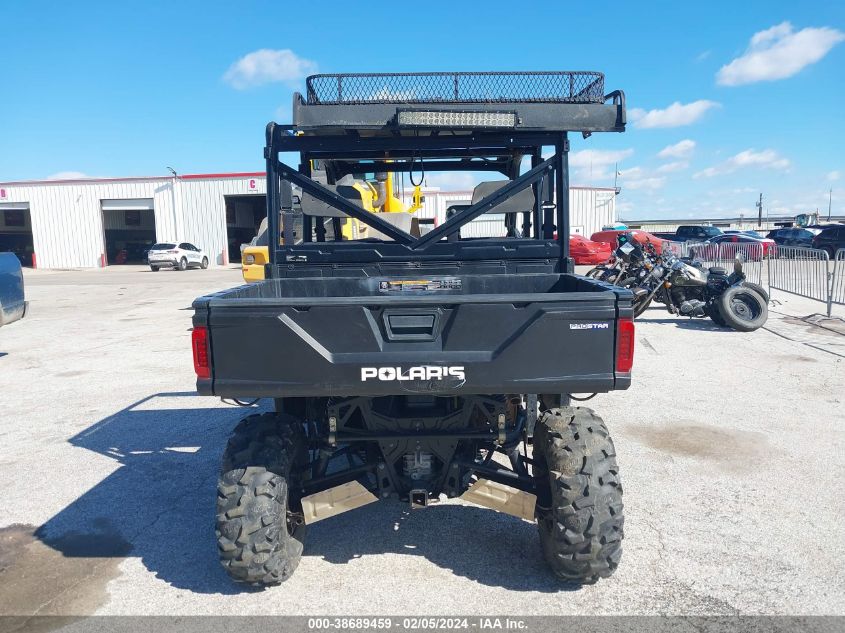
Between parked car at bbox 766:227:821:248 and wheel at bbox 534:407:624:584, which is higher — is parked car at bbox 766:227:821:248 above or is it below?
above

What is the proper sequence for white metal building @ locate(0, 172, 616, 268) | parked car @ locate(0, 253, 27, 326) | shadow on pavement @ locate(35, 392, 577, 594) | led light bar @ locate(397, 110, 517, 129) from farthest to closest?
white metal building @ locate(0, 172, 616, 268) → parked car @ locate(0, 253, 27, 326) → led light bar @ locate(397, 110, 517, 129) → shadow on pavement @ locate(35, 392, 577, 594)

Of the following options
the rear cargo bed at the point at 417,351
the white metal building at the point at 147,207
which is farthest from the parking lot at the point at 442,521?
the white metal building at the point at 147,207

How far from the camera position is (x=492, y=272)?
4184 millimetres

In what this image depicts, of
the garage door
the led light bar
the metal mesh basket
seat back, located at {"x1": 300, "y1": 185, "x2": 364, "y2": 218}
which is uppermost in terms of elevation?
the garage door

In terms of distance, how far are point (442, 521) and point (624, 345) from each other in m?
1.84

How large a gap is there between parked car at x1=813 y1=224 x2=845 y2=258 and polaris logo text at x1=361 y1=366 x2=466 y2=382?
3339 centimetres

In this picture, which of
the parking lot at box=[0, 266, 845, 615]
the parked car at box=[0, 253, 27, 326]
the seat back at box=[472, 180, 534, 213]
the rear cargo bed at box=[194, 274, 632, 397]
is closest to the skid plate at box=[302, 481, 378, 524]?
the parking lot at box=[0, 266, 845, 615]

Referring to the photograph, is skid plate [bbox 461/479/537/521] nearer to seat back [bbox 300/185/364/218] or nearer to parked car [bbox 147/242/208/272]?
seat back [bbox 300/185/364/218]

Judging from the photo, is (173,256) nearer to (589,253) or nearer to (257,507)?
(589,253)

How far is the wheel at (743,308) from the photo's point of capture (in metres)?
10.6

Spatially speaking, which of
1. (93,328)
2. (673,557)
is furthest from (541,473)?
(93,328)

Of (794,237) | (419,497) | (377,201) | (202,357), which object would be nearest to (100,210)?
(377,201)

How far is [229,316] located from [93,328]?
11304mm

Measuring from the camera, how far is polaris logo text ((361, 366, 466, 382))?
292 cm
